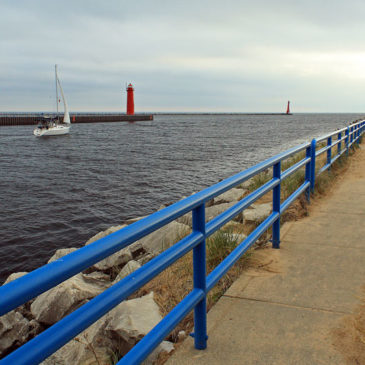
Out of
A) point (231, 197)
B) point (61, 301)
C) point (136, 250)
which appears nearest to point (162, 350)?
point (61, 301)

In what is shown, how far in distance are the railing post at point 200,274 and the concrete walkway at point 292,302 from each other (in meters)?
0.10

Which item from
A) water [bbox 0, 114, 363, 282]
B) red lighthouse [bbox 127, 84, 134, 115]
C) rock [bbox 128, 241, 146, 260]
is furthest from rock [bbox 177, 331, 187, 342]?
red lighthouse [bbox 127, 84, 134, 115]

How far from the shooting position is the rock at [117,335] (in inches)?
131

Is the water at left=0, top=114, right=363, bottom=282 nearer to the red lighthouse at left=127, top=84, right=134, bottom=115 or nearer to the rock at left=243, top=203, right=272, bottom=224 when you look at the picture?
the rock at left=243, top=203, right=272, bottom=224

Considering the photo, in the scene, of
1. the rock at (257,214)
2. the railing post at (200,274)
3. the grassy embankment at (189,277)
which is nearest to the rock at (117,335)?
the grassy embankment at (189,277)

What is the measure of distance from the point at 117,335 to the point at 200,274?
1275mm

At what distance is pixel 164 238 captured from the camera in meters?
6.76

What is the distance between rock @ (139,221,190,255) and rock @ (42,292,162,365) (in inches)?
95.5

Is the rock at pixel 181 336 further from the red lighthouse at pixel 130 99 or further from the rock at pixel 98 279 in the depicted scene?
the red lighthouse at pixel 130 99

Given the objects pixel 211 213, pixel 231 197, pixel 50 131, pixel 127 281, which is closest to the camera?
pixel 127 281

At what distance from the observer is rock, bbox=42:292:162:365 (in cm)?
333

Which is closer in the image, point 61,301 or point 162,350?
point 162,350

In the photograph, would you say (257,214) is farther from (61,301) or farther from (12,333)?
(12,333)

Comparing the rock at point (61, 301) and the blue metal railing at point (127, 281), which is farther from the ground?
the blue metal railing at point (127, 281)
